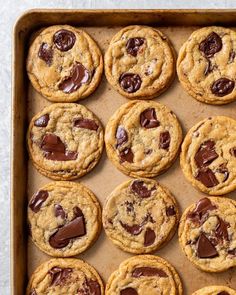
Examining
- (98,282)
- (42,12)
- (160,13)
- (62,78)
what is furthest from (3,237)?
(160,13)

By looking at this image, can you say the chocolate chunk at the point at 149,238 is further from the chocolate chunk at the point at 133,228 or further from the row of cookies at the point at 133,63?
the row of cookies at the point at 133,63

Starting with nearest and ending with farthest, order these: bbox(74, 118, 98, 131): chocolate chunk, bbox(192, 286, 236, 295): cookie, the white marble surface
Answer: bbox(192, 286, 236, 295): cookie < bbox(74, 118, 98, 131): chocolate chunk < the white marble surface

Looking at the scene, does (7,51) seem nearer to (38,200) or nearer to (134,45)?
(134,45)

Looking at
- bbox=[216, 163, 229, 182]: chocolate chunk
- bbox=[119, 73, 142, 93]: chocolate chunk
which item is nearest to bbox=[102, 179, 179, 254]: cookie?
bbox=[216, 163, 229, 182]: chocolate chunk

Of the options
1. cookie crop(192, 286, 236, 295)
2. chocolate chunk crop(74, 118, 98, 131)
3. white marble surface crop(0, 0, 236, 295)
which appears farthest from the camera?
white marble surface crop(0, 0, 236, 295)

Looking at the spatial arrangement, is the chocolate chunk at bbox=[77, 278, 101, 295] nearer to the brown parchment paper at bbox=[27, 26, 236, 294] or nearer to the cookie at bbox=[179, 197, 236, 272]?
the brown parchment paper at bbox=[27, 26, 236, 294]
